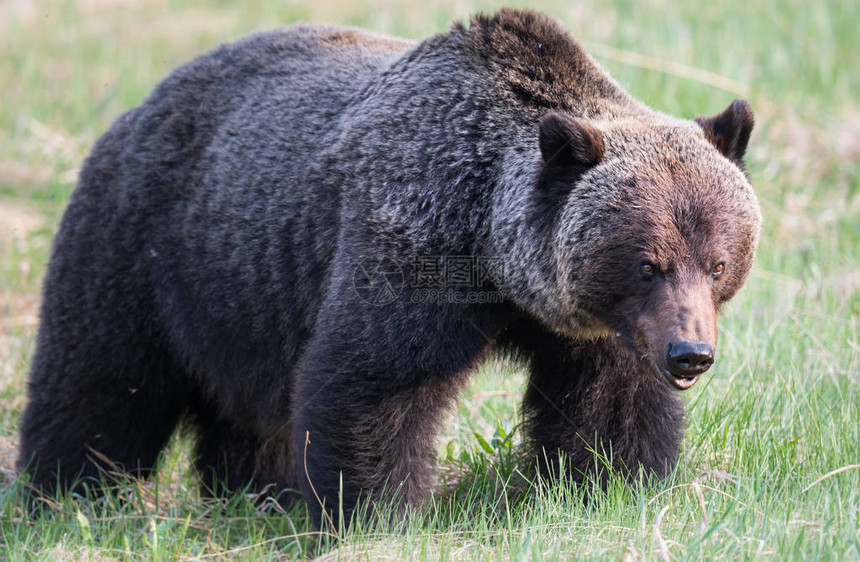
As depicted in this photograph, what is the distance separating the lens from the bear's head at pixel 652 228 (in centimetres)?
415

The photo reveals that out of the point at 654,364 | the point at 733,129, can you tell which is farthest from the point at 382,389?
the point at 733,129

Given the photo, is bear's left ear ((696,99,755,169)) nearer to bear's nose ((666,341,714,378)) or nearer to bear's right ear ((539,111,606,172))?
bear's right ear ((539,111,606,172))

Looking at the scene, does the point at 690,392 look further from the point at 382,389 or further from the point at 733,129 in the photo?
the point at 382,389

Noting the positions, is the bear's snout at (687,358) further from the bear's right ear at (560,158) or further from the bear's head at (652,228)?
the bear's right ear at (560,158)

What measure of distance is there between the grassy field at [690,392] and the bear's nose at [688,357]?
0.55 metres

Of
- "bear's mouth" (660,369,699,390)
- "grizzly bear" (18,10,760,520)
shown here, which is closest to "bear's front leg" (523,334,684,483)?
"grizzly bear" (18,10,760,520)

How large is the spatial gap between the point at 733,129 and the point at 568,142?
0.79 meters

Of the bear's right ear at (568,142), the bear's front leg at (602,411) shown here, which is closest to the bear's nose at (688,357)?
the bear's front leg at (602,411)

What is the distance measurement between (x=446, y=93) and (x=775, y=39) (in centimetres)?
828

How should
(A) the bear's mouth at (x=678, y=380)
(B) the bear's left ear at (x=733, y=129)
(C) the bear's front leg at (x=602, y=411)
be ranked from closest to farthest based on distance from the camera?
(A) the bear's mouth at (x=678, y=380) → (B) the bear's left ear at (x=733, y=129) → (C) the bear's front leg at (x=602, y=411)

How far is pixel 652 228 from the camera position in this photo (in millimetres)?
4219

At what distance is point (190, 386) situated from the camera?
631 centimetres

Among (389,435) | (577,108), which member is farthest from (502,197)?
(389,435)

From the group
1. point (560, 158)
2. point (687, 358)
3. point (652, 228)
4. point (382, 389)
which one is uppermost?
point (560, 158)
